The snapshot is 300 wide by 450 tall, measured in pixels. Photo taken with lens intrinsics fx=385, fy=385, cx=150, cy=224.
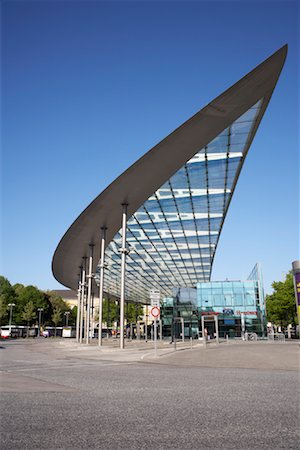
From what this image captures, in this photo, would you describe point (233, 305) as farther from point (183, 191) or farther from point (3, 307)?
point (3, 307)

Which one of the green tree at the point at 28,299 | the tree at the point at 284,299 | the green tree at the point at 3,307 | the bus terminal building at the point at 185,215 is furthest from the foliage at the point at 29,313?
the tree at the point at 284,299

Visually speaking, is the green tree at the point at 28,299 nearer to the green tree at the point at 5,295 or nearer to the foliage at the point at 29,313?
the foliage at the point at 29,313

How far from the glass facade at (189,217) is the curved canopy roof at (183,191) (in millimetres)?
52

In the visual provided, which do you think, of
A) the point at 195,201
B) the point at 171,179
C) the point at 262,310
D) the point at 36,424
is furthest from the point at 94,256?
the point at 36,424

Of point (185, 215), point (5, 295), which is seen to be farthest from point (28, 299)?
point (185, 215)

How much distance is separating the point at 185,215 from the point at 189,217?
0.68 m

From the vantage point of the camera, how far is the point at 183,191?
2453 centimetres

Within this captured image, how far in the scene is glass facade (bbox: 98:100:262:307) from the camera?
19.8m

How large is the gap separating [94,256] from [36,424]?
34937mm

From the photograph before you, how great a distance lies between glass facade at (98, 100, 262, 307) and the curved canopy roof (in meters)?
0.05

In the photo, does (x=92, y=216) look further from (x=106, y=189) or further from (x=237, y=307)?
(x=237, y=307)

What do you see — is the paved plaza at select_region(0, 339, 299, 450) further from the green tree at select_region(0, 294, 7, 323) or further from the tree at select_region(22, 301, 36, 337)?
the tree at select_region(22, 301, 36, 337)

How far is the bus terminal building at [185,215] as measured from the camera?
15.8 meters

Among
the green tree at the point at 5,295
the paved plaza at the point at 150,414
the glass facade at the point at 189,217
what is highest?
the glass facade at the point at 189,217
